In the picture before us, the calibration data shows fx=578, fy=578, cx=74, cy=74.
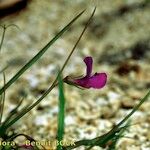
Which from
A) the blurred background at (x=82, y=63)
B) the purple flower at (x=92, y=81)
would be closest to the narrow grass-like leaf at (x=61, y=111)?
the purple flower at (x=92, y=81)

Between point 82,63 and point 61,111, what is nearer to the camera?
point 61,111

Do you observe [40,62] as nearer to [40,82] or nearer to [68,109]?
[40,82]

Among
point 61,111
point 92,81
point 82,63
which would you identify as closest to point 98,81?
point 92,81

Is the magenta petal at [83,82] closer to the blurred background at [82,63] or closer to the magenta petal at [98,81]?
the magenta petal at [98,81]

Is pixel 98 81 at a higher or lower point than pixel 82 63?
lower

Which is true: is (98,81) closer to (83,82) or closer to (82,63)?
(83,82)

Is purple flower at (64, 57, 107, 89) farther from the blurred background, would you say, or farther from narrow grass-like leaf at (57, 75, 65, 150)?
the blurred background
